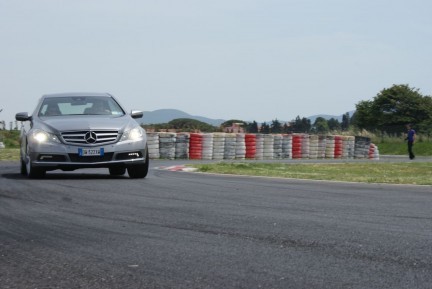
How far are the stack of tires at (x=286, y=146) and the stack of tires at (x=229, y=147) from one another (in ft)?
12.2

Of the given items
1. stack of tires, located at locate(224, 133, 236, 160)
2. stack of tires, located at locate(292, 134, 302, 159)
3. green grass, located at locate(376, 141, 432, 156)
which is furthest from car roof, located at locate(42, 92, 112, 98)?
green grass, located at locate(376, 141, 432, 156)

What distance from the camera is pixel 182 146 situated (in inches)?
1225

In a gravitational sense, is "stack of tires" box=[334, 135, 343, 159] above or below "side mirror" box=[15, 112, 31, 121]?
below

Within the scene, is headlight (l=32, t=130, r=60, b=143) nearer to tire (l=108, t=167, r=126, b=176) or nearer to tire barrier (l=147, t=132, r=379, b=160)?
tire (l=108, t=167, r=126, b=176)

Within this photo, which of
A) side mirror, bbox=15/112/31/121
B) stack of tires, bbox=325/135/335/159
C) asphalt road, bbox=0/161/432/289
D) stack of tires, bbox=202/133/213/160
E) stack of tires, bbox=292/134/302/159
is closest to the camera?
asphalt road, bbox=0/161/432/289

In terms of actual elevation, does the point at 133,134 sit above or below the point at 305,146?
above

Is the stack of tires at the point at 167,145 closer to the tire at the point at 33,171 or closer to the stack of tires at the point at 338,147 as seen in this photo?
the stack of tires at the point at 338,147

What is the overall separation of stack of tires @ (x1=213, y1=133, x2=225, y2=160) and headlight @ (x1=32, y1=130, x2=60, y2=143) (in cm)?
1881

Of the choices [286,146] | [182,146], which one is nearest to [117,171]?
[182,146]

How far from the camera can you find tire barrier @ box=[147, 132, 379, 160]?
100ft

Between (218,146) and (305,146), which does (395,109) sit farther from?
(218,146)

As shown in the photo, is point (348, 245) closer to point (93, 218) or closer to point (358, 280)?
point (358, 280)

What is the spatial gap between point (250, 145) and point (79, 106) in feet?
65.0

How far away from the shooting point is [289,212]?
29.1 ft
